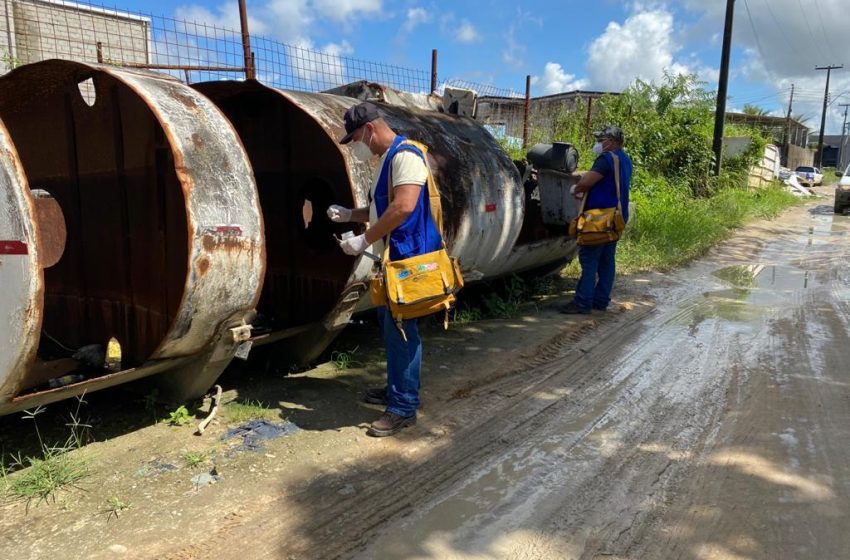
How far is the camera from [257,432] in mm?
3539

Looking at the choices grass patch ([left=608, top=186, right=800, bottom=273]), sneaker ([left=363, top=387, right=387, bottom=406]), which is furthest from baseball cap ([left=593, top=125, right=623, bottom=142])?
sneaker ([left=363, top=387, right=387, bottom=406])

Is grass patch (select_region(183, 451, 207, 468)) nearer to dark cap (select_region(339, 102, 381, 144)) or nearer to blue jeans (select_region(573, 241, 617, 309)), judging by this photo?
dark cap (select_region(339, 102, 381, 144))

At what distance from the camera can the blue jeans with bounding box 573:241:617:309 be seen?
632 centimetres

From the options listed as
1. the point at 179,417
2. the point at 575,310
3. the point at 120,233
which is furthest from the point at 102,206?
the point at 575,310

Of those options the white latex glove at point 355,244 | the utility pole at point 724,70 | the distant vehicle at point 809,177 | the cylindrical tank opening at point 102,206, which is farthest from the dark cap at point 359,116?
the distant vehicle at point 809,177

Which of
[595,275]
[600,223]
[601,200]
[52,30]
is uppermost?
[52,30]

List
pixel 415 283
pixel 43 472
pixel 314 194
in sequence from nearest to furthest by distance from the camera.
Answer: pixel 43 472 → pixel 415 283 → pixel 314 194

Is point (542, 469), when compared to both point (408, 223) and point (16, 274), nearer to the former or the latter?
point (408, 223)

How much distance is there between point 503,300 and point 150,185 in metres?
4.19

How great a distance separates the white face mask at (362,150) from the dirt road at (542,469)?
5.28 ft

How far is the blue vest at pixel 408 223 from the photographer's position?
3375 mm

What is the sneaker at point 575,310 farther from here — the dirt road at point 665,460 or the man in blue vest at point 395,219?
the man in blue vest at point 395,219

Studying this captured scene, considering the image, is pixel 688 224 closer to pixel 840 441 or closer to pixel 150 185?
pixel 840 441

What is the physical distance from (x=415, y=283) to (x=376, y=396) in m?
1.05
